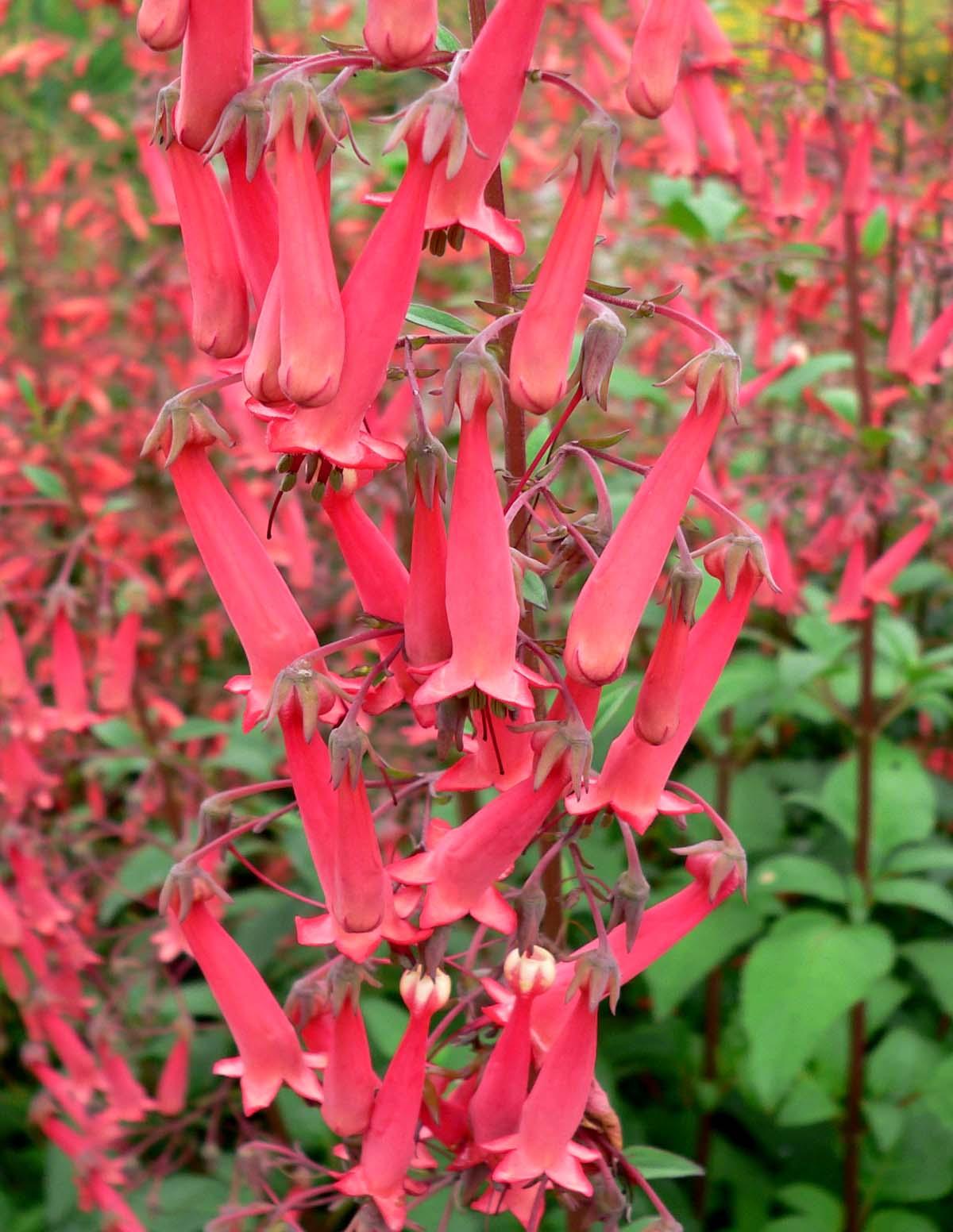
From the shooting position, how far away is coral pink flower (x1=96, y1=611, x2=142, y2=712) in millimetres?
2510

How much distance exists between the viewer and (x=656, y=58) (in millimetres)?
1066

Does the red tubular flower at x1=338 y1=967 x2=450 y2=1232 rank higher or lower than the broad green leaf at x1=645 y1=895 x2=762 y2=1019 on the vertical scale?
higher

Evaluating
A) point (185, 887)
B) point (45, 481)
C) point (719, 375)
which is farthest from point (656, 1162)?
point (45, 481)

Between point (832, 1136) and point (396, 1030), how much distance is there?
1.19 m

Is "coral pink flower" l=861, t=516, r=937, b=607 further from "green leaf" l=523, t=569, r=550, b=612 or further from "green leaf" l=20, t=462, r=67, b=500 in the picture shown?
"green leaf" l=20, t=462, r=67, b=500

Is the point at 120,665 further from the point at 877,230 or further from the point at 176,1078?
the point at 877,230

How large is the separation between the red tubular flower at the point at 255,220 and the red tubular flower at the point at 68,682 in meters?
1.48

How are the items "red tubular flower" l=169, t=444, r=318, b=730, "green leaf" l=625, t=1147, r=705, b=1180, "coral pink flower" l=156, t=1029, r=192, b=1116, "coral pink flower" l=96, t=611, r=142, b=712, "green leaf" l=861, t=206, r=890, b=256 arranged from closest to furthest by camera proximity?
"red tubular flower" l=169, t=444, r=318, b=730
"green leaf" l=625, t=1147, r=705, b=1180
"coral pink flower" l=156, t=1029, r=192, b=1116
"coral pink flower" l=96, t=611, r=142, b=712
"green leaf" l=861, t=206, r=890, b=256

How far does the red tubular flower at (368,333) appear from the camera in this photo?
3.36 ft

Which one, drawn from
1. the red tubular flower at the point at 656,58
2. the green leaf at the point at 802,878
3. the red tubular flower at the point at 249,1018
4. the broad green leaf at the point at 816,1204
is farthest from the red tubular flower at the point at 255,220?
the broad green leaf at the point at 816,1204

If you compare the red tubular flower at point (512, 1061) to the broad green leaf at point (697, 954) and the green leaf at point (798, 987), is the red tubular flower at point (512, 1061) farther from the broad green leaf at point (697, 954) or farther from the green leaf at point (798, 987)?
the broad green leaf at point (697, 954)

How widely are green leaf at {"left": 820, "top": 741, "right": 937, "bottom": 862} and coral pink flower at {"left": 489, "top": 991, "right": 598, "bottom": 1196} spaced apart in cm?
169

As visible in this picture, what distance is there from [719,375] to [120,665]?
1750 millimetres

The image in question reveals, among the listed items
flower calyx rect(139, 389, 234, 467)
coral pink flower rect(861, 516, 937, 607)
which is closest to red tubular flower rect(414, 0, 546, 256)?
flower calyx rect(139, 389, 234, 467)
